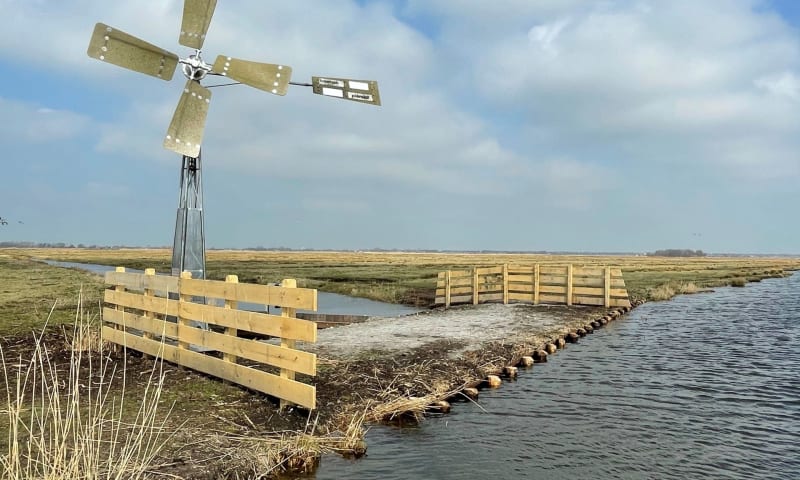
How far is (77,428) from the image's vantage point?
6605 mm

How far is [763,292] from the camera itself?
3669 cm

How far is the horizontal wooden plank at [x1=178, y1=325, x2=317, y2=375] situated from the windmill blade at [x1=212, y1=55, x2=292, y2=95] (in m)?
5.60

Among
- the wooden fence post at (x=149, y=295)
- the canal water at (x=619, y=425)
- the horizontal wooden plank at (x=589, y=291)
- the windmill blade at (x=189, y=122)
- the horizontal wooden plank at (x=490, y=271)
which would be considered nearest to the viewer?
the canal water at (x=619, y=425)

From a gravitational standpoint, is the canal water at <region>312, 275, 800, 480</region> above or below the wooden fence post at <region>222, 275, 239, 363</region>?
below

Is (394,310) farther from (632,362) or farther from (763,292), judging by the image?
(763,292)

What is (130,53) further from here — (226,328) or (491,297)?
(491,297)

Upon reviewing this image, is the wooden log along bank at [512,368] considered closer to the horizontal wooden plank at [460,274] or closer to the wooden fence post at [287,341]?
the wooden fence post at [287,341]

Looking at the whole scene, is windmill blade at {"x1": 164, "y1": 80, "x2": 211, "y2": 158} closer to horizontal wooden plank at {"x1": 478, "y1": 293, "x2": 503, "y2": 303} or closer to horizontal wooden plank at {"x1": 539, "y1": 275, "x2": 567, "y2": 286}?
horizontal wooden plank at {"x1": 478, "y1": 293, "x2": 503, "y2": 303}

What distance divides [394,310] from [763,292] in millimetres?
25676

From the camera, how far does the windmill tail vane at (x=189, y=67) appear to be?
11531mm

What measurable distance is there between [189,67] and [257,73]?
4.55ft

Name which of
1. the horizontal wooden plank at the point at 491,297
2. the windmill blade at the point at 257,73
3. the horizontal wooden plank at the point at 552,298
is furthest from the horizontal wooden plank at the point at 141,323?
the horizontal wooden plank at the point at 552,298

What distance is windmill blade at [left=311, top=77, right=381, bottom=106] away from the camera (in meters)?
13.4

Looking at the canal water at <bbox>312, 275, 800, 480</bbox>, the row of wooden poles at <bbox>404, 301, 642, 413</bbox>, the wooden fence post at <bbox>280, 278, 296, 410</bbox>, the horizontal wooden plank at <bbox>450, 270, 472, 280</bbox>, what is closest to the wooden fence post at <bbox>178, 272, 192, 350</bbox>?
the wooden fence post at <bbox>280, 278, 296, 410</bbox>
